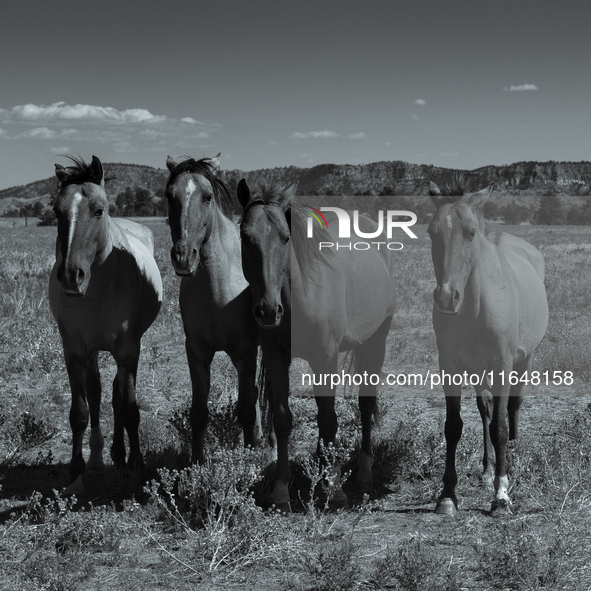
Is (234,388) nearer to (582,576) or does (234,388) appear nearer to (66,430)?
(66,430)

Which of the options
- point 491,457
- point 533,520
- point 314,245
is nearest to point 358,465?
point 491,457

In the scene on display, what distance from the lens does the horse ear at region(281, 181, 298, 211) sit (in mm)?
4680

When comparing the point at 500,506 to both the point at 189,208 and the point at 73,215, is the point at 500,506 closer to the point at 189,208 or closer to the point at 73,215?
the point at 189,208

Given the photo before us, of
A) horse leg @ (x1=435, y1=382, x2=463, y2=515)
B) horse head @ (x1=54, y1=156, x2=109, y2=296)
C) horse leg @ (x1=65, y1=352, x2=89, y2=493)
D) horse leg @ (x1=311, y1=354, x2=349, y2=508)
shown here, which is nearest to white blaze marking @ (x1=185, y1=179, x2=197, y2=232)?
horse head @ (x1=54, y1=156, x2=109, y2=296)

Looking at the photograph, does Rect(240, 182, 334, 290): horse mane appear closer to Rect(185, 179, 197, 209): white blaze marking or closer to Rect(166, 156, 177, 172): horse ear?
Rect(185, 179, 197, 209): white blaze marking

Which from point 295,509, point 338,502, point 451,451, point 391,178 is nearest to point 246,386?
point 295,509

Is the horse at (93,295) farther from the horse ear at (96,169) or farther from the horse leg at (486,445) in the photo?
the horse leg at (486,445)

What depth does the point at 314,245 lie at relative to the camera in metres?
4.91

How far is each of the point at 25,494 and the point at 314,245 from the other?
330 centimetres

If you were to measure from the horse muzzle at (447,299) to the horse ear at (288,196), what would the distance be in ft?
4.17

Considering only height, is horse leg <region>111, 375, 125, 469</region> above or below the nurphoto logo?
below

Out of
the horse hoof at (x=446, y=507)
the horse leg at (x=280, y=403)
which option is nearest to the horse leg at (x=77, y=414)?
the horse leg at (x=280, y=403)

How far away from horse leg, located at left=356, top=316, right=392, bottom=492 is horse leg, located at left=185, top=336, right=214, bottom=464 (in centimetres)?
145

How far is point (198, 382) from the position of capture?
5230 mm
